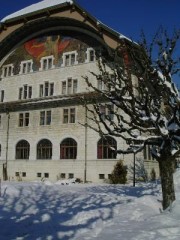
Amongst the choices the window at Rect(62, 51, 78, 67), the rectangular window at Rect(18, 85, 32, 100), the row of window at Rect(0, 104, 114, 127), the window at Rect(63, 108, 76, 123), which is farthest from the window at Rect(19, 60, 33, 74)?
the window at Rect(63, 108, 76, 123)

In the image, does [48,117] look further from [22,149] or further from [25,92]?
[25,92]

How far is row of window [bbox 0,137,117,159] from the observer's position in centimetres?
3356

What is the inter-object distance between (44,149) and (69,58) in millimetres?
10222

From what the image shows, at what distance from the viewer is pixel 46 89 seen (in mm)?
38812

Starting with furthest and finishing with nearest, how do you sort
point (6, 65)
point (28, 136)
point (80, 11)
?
point (6, 65), point (28, 136), point (80, 11)

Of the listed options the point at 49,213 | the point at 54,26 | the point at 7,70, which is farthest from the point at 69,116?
the point at 49,213

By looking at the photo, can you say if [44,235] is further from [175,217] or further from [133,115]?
[133,115]

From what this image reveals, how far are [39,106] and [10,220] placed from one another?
26194 mm

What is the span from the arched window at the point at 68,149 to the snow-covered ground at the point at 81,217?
16401 mm

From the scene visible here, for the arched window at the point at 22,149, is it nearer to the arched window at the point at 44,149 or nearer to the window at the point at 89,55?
the arched window at the point at 44,149

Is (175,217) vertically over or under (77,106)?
under

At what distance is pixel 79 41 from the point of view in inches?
1448

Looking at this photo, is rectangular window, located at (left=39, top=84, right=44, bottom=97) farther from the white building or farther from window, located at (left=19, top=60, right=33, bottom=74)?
window, located at (left=19, top=60, right=33, bottom=74)

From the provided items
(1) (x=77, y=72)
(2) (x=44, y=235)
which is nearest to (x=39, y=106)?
(1) (x=77, y=72)
